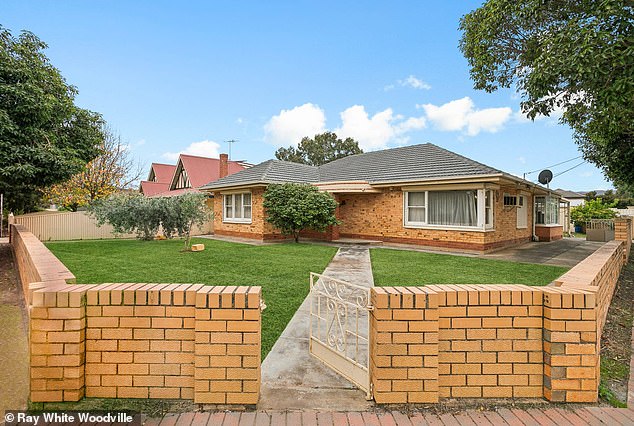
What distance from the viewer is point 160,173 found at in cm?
3888

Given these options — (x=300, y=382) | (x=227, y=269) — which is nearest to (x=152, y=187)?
(x=227, y=269)

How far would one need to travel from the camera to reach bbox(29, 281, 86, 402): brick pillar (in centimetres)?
259

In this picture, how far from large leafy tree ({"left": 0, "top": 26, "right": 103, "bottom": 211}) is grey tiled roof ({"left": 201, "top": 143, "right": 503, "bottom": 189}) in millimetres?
7358

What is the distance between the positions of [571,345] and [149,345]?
3.37 metres

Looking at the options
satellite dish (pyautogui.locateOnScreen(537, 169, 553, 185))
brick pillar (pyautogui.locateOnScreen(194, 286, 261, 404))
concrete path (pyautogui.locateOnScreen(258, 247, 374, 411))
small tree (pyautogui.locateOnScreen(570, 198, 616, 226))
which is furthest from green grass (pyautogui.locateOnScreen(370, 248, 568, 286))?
small tree (pyautogui.locateOnScreen(570, 198, 616, 226))

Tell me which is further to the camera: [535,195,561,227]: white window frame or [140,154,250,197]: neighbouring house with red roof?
[140,154,250,197]: neighbouring house with red roof

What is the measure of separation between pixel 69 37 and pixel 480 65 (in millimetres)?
13544

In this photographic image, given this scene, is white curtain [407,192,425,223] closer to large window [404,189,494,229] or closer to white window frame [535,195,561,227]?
large window [404,189,494,229]

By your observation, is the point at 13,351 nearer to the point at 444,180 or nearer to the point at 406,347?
the point at 406,347

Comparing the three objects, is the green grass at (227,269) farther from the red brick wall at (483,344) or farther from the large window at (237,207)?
the large window at (237,207)

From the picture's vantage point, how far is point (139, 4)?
35.1ft

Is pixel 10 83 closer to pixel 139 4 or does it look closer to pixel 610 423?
pixel 139 4

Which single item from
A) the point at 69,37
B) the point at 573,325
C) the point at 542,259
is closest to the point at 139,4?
the point at 69,37

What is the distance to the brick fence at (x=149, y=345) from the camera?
2609 mm
